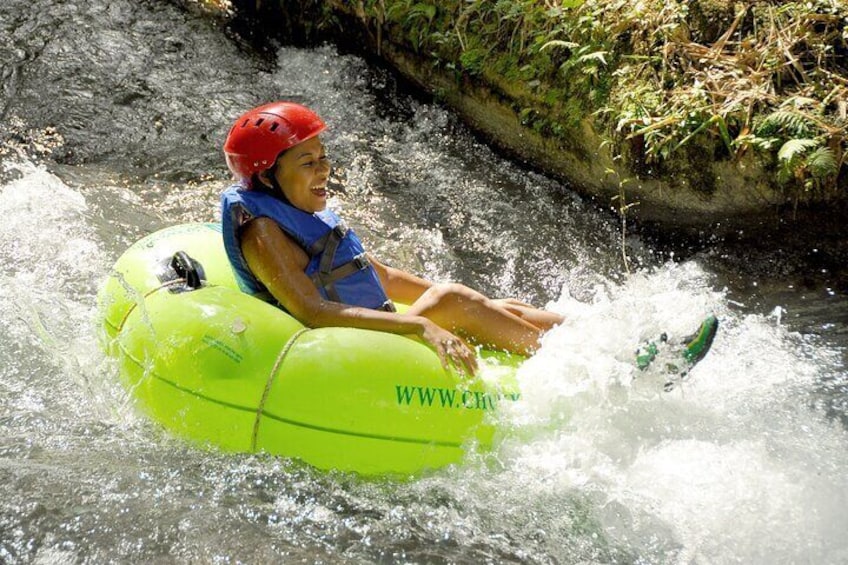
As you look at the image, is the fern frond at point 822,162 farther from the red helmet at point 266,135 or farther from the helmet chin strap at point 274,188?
the helmet chin strap at point 274,188

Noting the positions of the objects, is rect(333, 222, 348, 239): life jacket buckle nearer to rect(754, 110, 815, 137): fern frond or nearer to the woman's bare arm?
the woman's bare arm

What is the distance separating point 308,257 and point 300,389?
783mm

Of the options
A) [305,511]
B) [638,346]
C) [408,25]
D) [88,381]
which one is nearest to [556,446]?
[638,346]

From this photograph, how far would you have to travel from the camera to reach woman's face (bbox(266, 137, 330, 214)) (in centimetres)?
417

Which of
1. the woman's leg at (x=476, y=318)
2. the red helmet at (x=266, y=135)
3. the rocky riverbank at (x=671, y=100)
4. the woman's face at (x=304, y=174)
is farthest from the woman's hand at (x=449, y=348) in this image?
the rocky riverbank at (x=671, y=100)

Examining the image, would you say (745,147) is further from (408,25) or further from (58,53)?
(58,53)

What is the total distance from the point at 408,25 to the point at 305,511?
5.01 meters

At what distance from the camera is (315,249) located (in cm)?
425

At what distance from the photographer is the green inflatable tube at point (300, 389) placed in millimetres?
3695

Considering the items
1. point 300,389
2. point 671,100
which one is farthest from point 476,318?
point 671,100

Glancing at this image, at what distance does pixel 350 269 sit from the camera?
14.2ft

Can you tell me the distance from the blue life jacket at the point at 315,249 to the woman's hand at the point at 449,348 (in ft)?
1.50

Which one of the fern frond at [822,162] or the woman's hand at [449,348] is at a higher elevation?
the fern frond at [822,162]

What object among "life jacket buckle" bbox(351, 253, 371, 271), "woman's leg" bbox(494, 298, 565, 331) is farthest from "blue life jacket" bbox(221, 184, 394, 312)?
"woman's leg" bbox(494, 298, 565, 331)
